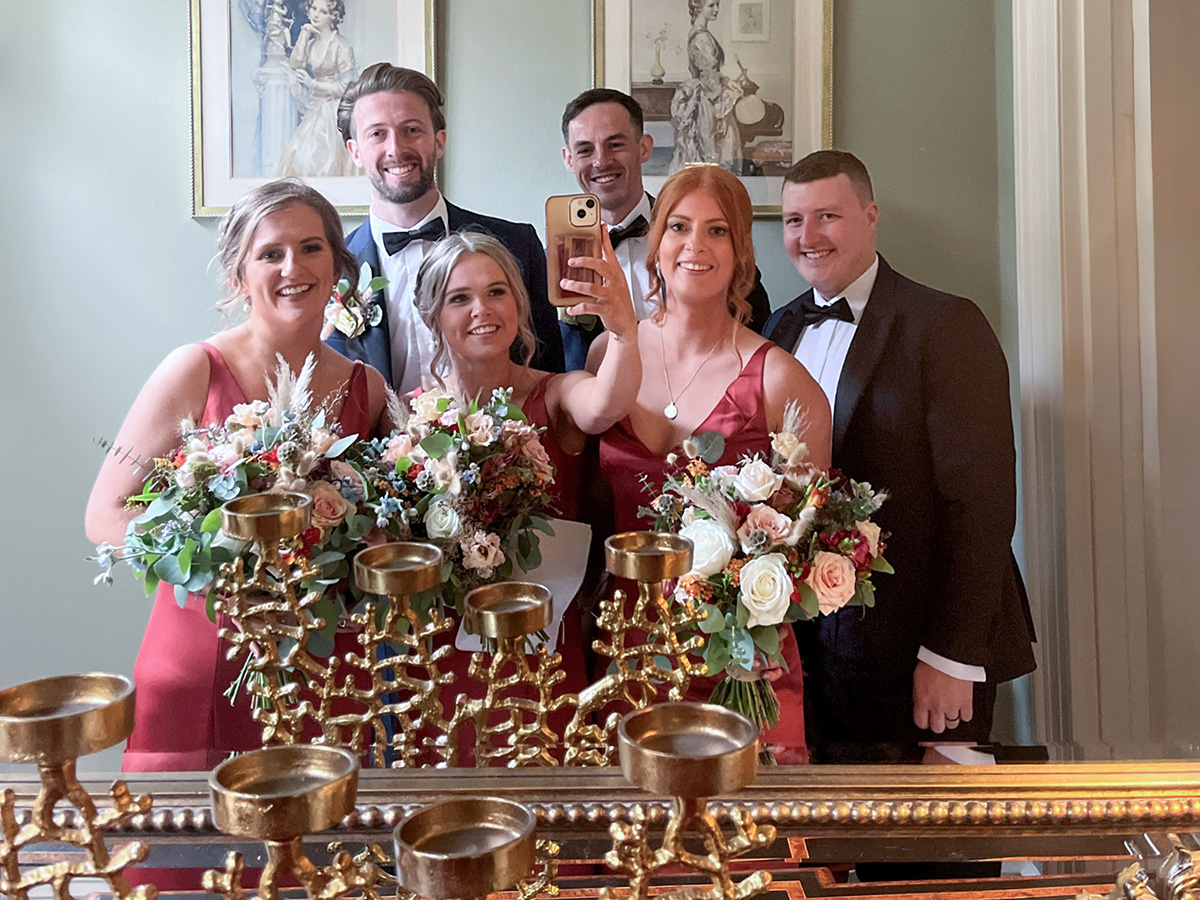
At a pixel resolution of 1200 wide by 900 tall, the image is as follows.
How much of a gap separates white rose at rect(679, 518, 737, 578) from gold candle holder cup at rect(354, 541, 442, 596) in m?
0.44

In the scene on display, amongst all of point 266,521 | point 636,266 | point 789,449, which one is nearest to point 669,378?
point 636,266

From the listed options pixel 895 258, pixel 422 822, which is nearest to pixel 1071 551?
pixel 895 258

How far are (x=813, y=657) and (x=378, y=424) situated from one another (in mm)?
955

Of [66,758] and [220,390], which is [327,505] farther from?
[66,758]

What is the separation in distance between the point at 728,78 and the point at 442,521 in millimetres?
1199

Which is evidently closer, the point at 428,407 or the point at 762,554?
the point at 762,554

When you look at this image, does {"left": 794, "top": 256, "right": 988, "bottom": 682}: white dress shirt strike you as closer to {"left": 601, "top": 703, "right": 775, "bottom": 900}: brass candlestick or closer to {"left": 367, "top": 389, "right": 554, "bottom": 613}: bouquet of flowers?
{"left": 367, "top": 389, "right": 554, "bottom": 613}: bouquet of flowers

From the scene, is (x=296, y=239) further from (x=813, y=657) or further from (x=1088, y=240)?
Answer: (x=1088, y=240)

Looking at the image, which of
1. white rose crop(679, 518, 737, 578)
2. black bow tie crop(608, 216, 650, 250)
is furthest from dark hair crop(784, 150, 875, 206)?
white rose crop(679, 518, 737, 578)

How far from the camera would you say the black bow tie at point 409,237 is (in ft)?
5.98

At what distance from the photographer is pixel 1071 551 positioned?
192cm

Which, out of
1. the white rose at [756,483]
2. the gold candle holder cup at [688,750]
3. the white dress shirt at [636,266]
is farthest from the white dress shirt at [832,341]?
the gold candle holder cup at [688,750]

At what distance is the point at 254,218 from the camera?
1589 mm

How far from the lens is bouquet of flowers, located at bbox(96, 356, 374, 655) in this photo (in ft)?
4.10
